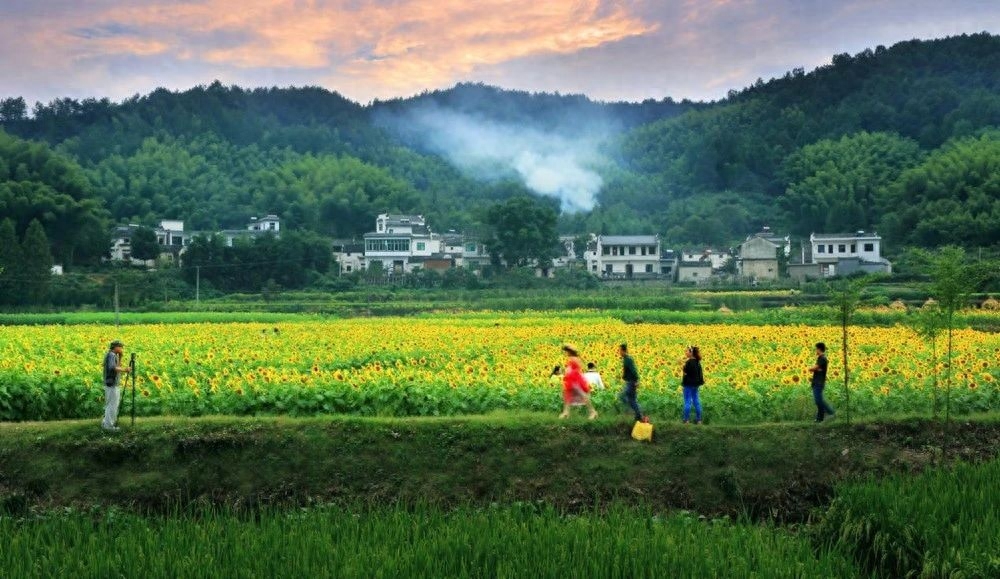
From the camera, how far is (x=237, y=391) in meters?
16.0

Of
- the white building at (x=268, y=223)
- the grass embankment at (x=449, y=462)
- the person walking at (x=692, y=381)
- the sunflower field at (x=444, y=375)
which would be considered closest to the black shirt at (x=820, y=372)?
the grass embankment at (x=449, y=462)

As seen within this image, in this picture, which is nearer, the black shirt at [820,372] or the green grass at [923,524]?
the green grass at [923,524]

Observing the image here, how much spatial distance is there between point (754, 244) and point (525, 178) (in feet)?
202

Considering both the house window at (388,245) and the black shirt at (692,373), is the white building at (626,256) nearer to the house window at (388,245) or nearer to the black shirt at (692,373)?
the house window at (388,245)

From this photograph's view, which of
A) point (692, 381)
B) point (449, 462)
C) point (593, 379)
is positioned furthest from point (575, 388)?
point (449, 462)

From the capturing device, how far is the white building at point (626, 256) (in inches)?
3123

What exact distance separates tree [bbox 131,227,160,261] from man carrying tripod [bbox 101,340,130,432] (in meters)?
62.4

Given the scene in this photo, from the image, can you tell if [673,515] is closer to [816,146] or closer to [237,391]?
[237,391]

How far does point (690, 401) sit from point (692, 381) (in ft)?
1.42

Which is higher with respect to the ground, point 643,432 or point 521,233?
point 521,233

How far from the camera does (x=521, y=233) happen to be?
74.7m

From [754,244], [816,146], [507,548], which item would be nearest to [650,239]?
[754,244]

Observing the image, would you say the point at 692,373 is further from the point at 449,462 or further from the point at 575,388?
the point at 449,462

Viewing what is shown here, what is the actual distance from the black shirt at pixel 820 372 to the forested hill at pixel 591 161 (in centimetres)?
5442
